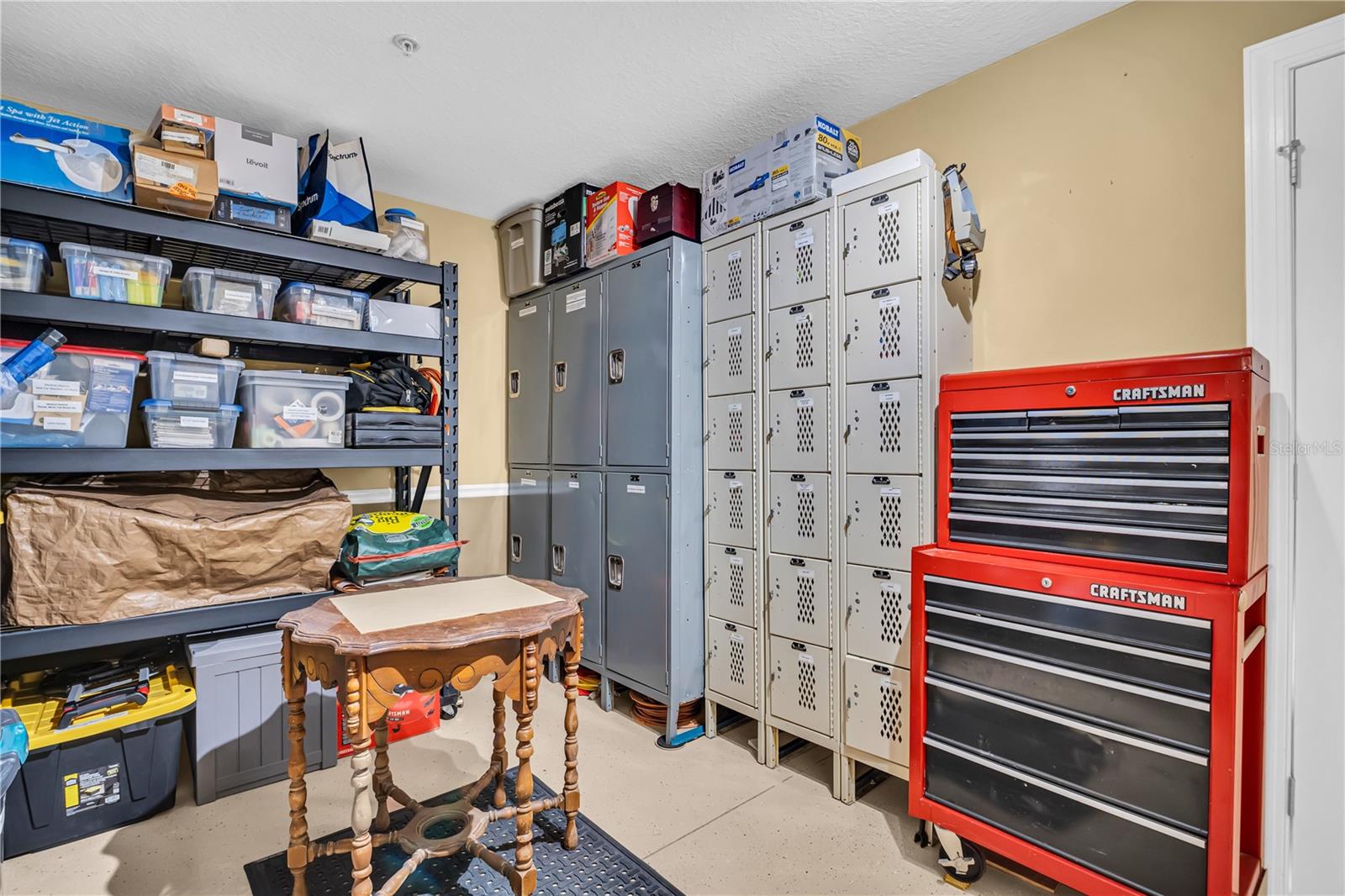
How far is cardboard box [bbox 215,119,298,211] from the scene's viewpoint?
7.97 ft

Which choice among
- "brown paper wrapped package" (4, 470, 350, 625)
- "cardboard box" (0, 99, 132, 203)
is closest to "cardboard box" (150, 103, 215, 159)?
"cardboard box" (0, 99, 132, 203)

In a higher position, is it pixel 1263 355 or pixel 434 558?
pixel 1263 355

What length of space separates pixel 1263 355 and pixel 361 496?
369cm

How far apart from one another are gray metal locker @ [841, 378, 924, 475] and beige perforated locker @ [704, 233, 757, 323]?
64 cm

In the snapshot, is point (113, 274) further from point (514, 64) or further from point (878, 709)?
point (878, 709)

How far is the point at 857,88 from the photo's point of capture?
101 inches

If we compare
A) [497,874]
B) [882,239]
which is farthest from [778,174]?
[497,874]

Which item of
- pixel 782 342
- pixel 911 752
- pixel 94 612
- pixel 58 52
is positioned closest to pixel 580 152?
pixel 782 342

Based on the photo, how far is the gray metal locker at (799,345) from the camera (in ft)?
7.91

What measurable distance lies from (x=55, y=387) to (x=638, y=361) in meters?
2.05

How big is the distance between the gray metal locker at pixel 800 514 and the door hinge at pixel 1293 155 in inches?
60.3

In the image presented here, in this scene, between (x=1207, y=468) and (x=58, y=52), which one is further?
(x=58, y=52)

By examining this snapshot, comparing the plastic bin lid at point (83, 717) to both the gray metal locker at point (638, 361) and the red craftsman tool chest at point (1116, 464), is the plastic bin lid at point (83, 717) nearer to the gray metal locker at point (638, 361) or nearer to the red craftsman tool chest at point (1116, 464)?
the gray metal locker at point (638, 361)

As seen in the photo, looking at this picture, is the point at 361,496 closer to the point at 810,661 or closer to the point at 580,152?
the point at 580,152
